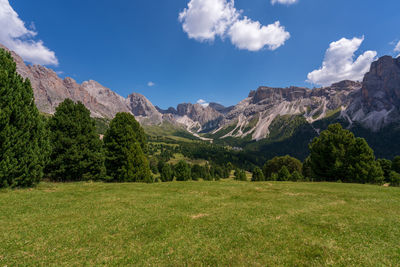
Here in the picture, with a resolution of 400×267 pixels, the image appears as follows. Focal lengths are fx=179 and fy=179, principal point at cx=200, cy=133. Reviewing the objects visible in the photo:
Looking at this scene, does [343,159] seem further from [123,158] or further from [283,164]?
[283,164]

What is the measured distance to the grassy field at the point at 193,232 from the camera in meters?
8.86

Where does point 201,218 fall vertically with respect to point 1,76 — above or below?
below

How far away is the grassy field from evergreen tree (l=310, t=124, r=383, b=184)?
26.7 m

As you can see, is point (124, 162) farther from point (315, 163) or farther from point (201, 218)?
point (315, 163)

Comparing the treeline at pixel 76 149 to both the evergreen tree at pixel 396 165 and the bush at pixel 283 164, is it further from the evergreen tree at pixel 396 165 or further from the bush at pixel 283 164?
the bush at pixel 283 164

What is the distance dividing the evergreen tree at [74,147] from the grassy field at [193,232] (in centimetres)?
1115

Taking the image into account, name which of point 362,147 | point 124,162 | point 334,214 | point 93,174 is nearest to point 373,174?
point 362,147

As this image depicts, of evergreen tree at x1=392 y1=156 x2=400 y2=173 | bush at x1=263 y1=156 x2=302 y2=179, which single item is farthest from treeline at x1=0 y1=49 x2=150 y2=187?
evergreen tree at x1=392 y1=156 x2=400 y2=173

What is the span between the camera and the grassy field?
29.1 ft

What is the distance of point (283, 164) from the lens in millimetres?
103375

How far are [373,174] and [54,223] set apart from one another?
189 ft

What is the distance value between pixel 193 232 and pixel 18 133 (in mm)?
22409

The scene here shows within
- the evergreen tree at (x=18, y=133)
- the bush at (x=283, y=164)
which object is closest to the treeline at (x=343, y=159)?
the bush at (x=283, y=164)

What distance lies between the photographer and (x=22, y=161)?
20.2 metres
